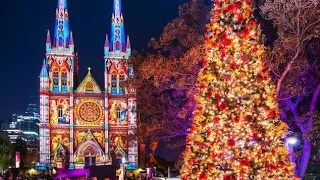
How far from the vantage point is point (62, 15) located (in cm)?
6056

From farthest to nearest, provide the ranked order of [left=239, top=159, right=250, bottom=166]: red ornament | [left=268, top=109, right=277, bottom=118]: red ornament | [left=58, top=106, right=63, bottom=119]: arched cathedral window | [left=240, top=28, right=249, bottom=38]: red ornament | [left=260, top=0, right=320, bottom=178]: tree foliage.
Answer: [left=58, top=106, right=63, bottom=119]: arched cathedral window → [left=260, top=0, right=320, bottom=178]: tree foliage → [left=240, top=28, right=249, bottom=38]: red ornament → [left=268, top=109, right=277, bottom=118]: red ornament → [left=239, top=159, right=250, bottom=166]: red ornament

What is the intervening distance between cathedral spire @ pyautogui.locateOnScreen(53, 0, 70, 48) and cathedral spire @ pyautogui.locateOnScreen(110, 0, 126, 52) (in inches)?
231

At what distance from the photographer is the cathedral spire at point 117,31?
201 feet

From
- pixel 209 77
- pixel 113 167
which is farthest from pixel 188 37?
pixel 209 77

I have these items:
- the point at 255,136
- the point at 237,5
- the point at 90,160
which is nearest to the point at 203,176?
the point at 255,136

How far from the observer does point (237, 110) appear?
25.0 feet

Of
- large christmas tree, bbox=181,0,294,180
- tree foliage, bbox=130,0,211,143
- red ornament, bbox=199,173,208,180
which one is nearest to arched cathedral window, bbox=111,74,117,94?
tree foliage, bbox=130,0,211,143

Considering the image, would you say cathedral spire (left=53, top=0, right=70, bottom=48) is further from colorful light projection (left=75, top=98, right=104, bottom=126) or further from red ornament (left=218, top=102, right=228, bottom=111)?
red ornament (left=218, top=102, right=228, bottom=111)

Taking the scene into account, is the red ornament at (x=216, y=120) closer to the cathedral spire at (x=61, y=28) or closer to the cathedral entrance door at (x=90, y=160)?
the cathedral entrance door at (x=90, y=160)

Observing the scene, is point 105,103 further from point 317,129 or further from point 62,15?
point 317,129

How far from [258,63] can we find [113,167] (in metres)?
8.09

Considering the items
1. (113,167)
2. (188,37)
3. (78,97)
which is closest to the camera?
(113,167)

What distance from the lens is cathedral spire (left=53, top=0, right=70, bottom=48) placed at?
5962 centimetres

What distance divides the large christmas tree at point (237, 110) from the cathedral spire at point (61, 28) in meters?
53.5
